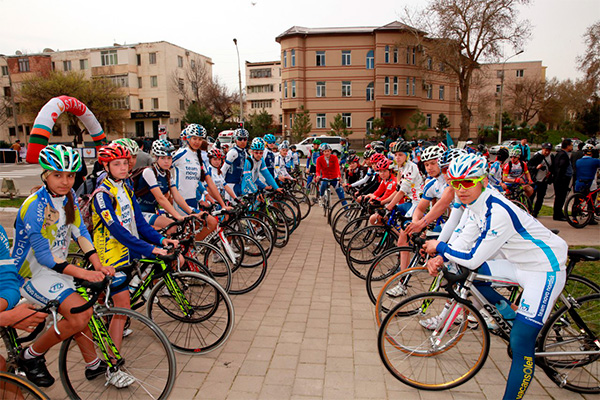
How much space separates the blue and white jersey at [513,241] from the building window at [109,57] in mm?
59808

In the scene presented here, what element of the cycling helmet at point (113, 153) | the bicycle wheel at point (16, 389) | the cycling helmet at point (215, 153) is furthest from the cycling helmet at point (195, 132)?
the bicycle wheel at point (16, 389)

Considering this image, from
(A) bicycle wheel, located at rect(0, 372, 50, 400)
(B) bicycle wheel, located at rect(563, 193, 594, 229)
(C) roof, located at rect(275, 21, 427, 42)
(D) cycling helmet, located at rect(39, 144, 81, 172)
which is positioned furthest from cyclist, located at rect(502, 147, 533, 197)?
(C) roof, located at rect(275, 21, 427, 42)

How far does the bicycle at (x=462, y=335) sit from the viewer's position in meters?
3.20

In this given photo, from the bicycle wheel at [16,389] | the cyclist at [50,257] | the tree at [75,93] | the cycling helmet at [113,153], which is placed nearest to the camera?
the bicycle wheel at [16,389]

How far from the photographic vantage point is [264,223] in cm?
670

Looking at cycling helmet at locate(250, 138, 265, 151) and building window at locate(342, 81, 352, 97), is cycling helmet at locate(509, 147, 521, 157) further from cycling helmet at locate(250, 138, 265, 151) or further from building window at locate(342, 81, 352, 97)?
→ building window at locate(342, 81, 352, 97)

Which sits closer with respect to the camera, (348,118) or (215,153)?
(215,153)

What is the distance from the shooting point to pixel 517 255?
117 inches

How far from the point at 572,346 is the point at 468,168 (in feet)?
6.15

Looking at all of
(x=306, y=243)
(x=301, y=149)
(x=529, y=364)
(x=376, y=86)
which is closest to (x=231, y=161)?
(x=306, y=243)

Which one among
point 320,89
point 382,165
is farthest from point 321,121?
point 382,165

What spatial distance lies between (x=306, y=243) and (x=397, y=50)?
40.9m

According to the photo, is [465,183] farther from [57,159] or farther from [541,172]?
[541,172]

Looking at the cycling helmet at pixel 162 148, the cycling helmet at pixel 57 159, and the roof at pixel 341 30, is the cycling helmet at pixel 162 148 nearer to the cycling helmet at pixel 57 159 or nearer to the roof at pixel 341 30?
the cycling helmet at pixel 57 159
